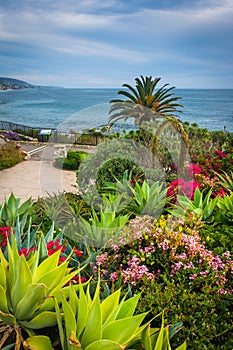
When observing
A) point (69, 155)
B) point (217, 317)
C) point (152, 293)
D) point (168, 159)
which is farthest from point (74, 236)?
point (69, 155)

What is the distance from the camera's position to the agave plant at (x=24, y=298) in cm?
182

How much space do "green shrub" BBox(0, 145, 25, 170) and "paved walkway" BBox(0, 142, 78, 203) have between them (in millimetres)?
207

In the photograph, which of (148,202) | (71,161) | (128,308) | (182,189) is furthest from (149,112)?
(128,308)

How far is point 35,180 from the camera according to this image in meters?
11.0

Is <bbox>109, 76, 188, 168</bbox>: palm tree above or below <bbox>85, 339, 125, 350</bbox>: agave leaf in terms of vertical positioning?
above

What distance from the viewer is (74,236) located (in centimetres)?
388

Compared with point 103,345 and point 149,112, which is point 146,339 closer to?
point 103,345

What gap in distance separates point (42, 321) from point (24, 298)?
17cm

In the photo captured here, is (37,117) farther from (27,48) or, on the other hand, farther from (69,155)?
(69,155)

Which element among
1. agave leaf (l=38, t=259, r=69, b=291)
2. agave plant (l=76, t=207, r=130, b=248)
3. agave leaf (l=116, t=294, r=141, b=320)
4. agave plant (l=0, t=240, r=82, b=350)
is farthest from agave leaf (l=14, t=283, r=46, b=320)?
agave plant (l=76, t=207, r=130, b=248)

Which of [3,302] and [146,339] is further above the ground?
[3,302]

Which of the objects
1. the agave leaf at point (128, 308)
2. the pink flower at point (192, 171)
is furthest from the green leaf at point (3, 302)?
the pink flower at point (192, 171)

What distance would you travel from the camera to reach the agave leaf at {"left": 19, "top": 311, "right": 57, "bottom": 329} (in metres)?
1.85

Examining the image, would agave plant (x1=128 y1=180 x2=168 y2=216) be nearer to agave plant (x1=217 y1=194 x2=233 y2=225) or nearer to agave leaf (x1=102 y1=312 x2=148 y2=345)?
agave plant (x1=217 y1=194 x2=233 y2=225)
